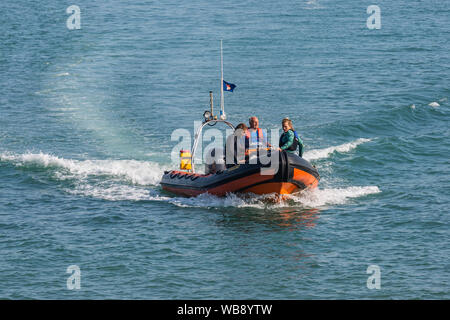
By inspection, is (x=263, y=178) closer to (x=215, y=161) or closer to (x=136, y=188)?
(x=215, y=161)

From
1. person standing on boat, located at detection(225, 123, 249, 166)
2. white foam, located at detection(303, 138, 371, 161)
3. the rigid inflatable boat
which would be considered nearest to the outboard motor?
the rigid inflatable boat

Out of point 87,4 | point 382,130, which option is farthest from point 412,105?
point 87,4

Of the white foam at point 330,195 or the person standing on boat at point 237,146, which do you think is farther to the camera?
the white foam at point 330,195

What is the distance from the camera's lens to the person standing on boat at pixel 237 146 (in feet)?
57.7

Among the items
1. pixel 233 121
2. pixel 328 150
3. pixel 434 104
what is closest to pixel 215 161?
pixel 328 150

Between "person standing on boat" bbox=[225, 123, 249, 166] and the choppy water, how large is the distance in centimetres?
111

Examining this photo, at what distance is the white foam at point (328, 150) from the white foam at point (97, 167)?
15.5 ft

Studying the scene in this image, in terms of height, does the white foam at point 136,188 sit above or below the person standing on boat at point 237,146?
below

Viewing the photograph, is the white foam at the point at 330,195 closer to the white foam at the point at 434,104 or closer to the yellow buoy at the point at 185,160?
the yellow buoy at the point at 185,160

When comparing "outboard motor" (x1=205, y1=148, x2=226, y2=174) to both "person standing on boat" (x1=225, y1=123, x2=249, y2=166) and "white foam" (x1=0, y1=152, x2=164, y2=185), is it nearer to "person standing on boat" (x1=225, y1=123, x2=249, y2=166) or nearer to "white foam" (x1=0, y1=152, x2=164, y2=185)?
"person standing on boat" (x1=225, y1=123, x2=249, y2=166)

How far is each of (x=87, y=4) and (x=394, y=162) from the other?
31.1m

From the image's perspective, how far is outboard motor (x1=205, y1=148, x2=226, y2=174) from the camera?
18688 millimetres

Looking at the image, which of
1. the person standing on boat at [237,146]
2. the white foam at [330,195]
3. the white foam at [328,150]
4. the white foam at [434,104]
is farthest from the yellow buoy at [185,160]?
the white foam at [434,104]
